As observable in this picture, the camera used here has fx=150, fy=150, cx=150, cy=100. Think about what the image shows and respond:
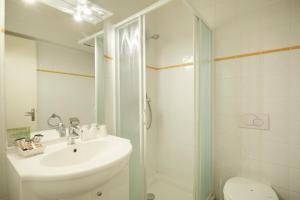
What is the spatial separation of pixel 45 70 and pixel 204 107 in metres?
1.42

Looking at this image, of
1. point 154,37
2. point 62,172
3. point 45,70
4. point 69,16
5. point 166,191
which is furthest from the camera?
point 154,37

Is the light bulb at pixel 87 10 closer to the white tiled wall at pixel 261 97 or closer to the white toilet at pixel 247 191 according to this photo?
the white tiled wall at pixel 261 97

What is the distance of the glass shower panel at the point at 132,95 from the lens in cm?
135

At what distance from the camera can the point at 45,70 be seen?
112cm

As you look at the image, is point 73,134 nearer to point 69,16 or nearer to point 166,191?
point 69,16

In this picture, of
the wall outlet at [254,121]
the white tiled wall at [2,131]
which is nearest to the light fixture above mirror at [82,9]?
the white tiled wall at [2,131]

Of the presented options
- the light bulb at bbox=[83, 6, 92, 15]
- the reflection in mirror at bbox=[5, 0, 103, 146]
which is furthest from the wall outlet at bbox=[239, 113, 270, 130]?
the light bulb at bbox=[83, 6, 92, 15]

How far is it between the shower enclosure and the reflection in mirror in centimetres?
32

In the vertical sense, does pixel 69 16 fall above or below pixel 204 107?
above

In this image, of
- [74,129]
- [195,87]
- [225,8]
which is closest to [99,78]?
[74,129]

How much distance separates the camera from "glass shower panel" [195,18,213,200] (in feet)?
4.54

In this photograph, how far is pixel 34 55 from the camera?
1.07 meters

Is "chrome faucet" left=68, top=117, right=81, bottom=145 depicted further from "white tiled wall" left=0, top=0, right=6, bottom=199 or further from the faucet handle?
"white tiled wall" left=0, top=0, right=6, bottom=199

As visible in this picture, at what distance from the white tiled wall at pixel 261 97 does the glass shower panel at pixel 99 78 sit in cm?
127
